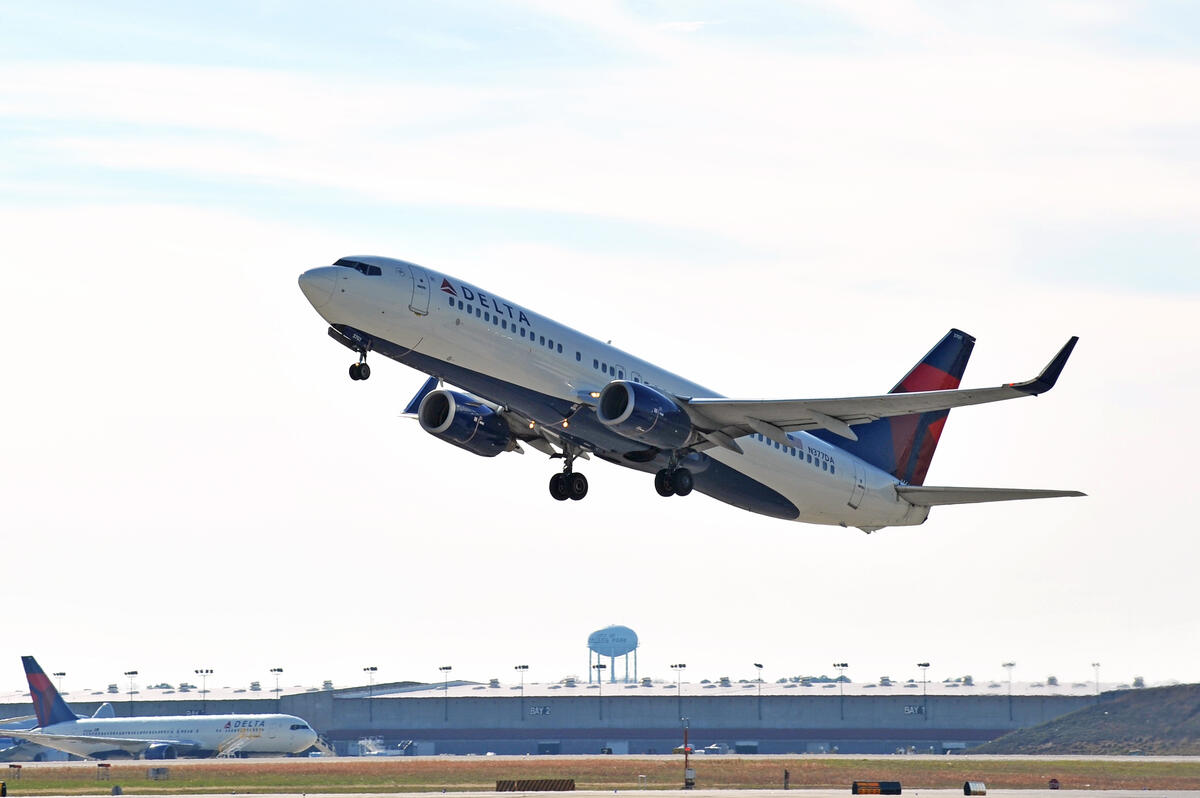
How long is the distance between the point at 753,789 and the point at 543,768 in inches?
831

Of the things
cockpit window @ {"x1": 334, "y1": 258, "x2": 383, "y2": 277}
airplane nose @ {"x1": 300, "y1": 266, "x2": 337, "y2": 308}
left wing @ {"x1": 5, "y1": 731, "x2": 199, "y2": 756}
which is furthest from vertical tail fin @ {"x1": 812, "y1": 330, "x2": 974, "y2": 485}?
left wing @ {"x1": 5, "y1": 731, "x2": 199, "y2": 756}

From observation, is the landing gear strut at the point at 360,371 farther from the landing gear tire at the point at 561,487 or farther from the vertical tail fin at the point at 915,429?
the vertical tail fin at the point at 915,429

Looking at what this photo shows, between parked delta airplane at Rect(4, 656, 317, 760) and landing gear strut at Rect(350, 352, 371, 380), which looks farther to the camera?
parked delta airplane at Rect(4, 656, 317, 760)

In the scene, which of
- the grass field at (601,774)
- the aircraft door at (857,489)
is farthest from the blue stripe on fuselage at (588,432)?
the grass field at (601,774)

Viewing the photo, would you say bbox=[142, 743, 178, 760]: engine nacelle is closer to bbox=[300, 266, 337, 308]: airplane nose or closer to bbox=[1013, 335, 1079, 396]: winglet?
bbox=[300, 266, 337, 308]: airplane nose

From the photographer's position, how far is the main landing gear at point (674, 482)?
55688 mm

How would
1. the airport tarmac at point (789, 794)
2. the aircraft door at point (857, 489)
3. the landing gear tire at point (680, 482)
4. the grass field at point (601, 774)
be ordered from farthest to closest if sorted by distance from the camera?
the grass field at point (601, 774) < the aircraft door at point (857, 489) < the airport tarmac at point (789, 794) < the landing gear tire at point (680, 482)

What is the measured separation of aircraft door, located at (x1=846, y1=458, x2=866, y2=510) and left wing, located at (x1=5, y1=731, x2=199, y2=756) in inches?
2168

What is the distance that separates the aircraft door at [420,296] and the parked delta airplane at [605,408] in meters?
0.04

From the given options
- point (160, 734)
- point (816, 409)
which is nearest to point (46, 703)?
point (160, 734)

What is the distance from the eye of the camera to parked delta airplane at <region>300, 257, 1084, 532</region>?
48875 millimetres

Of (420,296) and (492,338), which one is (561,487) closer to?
(492,338)

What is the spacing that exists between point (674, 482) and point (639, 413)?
4.85 metres

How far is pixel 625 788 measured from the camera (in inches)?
2726
